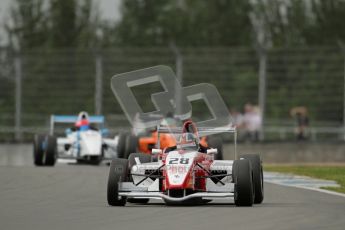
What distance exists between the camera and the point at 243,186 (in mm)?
14820

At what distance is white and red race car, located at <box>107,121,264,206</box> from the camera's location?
48.8ft

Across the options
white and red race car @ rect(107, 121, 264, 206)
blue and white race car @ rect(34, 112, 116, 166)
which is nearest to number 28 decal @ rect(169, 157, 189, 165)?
white and red race car @ rect(107, 121, 264, 206)

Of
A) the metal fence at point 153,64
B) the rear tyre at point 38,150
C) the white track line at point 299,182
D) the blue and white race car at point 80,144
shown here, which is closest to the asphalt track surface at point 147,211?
the white track line at point 299,182

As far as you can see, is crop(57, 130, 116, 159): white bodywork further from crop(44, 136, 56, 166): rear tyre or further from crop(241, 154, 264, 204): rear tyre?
crop(241, 154, 264, 204): rear tyre

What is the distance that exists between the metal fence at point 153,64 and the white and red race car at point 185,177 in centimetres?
1840

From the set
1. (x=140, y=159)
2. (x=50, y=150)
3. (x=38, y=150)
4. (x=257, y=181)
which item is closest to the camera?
(x=257, y=181)

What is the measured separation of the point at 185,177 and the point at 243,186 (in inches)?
29.1

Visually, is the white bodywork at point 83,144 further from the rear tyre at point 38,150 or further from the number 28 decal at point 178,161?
the number 28 decal at point 178,161

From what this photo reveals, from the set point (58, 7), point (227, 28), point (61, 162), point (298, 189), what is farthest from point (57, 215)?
point (227, 28)

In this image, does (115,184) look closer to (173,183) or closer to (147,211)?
(173,183)

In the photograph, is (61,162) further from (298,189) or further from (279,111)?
(298,189)

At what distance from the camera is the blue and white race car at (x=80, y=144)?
27.9 m

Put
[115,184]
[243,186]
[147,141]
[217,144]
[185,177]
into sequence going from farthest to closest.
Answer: [147,141] → [217,144] → [115,184] → [185,177] → [243,186]

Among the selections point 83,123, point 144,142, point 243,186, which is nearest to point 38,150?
point 83,123
